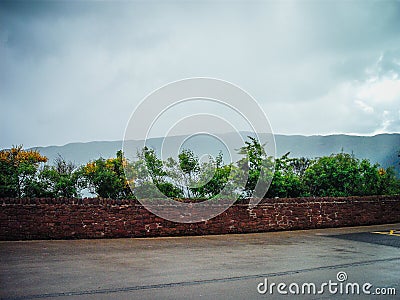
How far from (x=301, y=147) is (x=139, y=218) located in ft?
63.3

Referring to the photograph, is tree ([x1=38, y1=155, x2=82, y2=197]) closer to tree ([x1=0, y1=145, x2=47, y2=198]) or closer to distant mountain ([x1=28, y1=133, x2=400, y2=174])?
tree ([x1=0, y1=145, x2=47, y2=198])

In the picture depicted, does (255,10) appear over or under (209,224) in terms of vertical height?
over

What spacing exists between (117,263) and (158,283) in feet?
6.50

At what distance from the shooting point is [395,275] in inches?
284

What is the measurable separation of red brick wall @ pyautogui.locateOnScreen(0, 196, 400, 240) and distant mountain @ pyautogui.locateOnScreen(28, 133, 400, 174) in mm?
2625

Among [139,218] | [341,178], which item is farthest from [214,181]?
[341,178]

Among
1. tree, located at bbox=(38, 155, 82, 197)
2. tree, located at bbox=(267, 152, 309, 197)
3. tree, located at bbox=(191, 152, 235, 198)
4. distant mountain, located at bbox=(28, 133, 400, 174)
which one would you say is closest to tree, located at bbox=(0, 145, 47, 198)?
tree, located at bbox=(38, 155, 82, 197)

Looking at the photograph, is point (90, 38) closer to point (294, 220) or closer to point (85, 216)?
point (85, 216)

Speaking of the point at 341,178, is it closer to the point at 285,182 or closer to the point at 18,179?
the point at 285,182

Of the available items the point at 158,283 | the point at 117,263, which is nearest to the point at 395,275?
Answer: the point at 158,283
